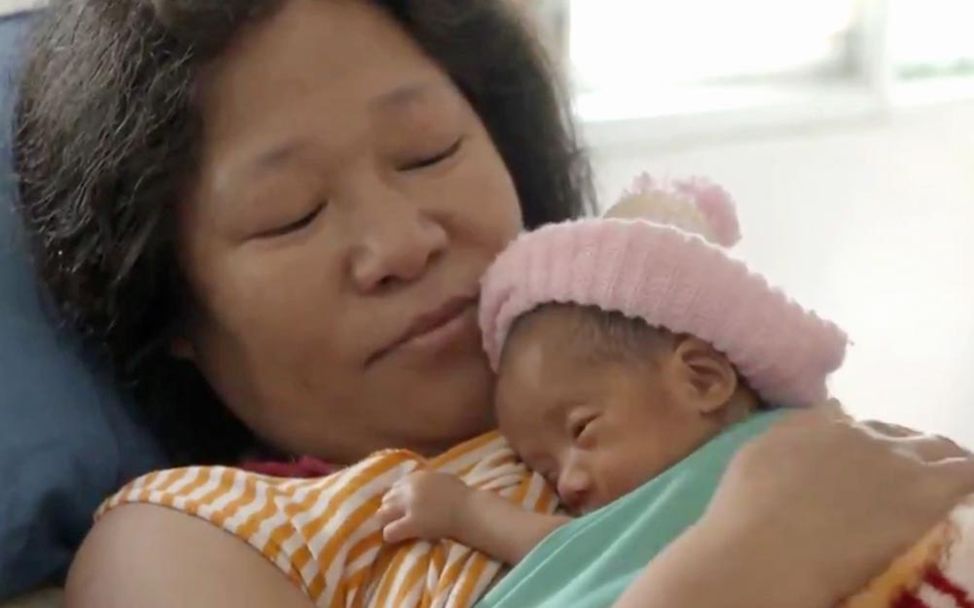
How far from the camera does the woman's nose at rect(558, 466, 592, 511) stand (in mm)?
957

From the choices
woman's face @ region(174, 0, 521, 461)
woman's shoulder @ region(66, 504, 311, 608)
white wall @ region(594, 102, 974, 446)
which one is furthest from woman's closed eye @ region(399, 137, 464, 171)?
white wall @ region(594, 102, 974, 446)

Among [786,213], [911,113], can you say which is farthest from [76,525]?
[911,113]

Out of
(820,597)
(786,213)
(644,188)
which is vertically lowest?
(786,213)

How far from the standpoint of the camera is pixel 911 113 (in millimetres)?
2564

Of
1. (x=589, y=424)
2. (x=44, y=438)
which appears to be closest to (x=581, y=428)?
(x=589, y=424)

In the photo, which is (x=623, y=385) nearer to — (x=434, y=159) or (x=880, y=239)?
(x=434, y=159)

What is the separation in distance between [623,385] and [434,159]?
28 centimetres

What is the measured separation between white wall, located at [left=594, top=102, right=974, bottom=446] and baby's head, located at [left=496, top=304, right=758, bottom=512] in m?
1.38

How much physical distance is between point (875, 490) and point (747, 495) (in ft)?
0.30

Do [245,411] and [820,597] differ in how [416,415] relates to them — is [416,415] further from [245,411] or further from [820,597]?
[820,597]

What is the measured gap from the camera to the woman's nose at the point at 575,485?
3.14 ft

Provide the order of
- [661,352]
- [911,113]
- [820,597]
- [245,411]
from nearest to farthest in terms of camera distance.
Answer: [820,597]
[661,352]
[245,411]
[911,113]

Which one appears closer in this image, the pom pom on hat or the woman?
the woman

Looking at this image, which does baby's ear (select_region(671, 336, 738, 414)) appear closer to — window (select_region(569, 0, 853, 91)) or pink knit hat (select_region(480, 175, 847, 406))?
pink knit hat (select_region(480, 175, 847, 406))
